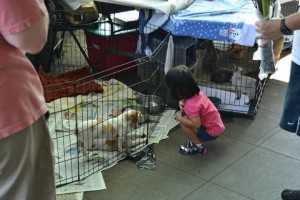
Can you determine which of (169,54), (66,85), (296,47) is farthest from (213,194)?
(66,85)

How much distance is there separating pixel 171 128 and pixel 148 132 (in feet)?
0.60

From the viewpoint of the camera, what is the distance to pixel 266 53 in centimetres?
198

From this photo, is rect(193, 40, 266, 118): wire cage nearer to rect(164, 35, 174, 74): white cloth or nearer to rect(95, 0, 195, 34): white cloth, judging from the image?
rect(164, 35, 174, 74): white cloth

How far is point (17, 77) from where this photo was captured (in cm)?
111

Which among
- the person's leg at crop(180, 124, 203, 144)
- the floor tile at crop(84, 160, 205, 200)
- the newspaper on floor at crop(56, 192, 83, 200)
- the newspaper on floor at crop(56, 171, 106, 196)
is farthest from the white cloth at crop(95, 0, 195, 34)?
the newspaper on floor at crop(56, 192, 83, 200)

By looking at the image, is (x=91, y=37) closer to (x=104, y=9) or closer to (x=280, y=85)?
(x=104, y=9)

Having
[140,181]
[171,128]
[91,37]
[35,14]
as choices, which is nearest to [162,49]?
[171,128]

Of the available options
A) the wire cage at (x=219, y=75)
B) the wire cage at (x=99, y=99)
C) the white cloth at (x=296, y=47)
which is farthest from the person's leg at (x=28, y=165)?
the wire cage at (x=219, y=75)

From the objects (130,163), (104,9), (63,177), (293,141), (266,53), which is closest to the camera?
(266,53)

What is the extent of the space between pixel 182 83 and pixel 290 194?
31.0 inches

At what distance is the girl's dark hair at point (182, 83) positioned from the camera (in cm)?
236

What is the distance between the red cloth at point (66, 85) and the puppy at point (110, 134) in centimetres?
49

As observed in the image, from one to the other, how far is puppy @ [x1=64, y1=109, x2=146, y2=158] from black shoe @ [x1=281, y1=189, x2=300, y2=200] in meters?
0.82

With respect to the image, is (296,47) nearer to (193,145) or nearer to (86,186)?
(193,145)
